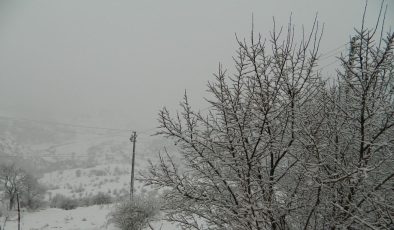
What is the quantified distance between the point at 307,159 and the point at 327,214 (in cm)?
68

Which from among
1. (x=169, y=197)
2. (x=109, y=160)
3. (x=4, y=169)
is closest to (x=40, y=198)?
(x=4, y=169)

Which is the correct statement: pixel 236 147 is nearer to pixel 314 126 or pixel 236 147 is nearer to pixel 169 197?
pixel 314 126

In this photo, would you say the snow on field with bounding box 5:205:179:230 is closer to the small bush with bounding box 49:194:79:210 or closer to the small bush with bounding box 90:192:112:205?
the small bush with bounding box 49:194:79:210

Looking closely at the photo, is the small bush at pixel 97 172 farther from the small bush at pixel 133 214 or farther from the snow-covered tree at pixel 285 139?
the snow-covered tree at pixel 285 139

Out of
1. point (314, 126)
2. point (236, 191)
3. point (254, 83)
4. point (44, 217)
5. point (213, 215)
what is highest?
point (254, 83)

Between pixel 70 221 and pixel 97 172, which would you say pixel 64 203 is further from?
pixel 97 172

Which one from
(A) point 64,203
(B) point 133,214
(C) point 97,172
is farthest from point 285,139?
(C) point 97,172

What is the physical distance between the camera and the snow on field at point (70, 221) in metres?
19.4

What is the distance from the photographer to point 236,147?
3.32 metres

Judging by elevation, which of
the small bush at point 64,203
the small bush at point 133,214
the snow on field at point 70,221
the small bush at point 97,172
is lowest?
the snow on field at point 70,221

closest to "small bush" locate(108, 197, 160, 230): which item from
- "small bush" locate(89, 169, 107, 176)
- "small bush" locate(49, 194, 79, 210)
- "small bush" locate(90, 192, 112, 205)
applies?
"small bush" locate(49, 194, 79, 210)

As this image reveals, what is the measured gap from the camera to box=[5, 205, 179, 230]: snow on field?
1941 centimetres

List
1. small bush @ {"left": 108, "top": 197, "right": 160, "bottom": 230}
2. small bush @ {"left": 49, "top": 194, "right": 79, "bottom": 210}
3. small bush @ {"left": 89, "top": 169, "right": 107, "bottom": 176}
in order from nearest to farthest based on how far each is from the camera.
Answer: small bush @ {"left": 108, "top": 197, "right": 160, "bottom": 230}, small bush @ {"left": 49, "top": 194, "right": 79, "bottom": 210}, small bush @ {"left": 89, "top": 169, "right": 107, "bottom": 176}

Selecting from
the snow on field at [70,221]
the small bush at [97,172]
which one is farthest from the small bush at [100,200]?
the small bush at [97,172]
